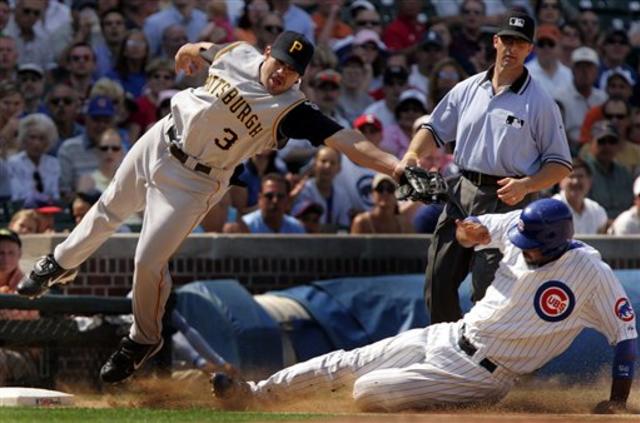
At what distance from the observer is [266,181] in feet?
41.8

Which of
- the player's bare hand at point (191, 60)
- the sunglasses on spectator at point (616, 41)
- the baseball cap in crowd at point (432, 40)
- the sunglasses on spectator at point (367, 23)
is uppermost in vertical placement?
the player's bare hand at point (191, 60)

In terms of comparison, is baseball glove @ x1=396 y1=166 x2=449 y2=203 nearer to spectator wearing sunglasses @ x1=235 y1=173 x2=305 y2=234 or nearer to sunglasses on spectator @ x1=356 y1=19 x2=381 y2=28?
spectator wearing sunglasses @ x1=235 y1=173 x2=305 y2=234

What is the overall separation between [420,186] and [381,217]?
532 cm

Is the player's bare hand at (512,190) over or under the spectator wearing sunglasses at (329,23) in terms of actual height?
over

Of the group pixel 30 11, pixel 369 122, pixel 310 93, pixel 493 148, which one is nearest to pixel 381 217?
pixel 369 122

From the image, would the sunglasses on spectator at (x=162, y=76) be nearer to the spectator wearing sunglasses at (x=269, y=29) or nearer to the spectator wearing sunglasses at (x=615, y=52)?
the spectator wearing sunglasses at (x=269, y=29)

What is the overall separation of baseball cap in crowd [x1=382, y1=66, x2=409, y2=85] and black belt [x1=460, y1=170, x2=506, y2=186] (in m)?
6.54

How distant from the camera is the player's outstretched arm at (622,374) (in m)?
7.89

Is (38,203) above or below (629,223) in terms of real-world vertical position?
above

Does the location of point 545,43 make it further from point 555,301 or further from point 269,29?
point 555,301

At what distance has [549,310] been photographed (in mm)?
7934

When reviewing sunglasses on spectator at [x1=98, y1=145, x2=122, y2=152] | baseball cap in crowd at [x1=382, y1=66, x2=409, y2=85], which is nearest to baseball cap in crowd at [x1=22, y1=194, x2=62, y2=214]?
sunglasses on spectator at [x1=98, y1=145, x2=122, y2=152]

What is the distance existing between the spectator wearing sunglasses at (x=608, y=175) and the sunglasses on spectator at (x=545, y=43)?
6.04 feet

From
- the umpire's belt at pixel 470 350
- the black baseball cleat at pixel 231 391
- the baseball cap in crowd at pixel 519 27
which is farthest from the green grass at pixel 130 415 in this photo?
the baseball cap in crowd at pixel 519 27
